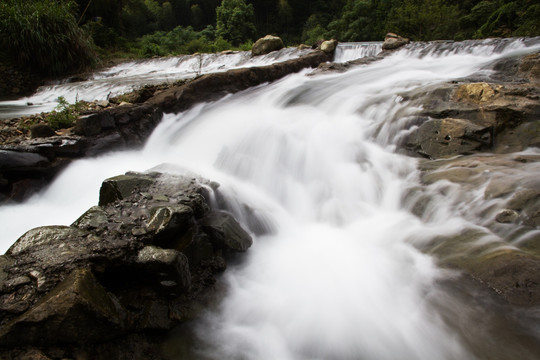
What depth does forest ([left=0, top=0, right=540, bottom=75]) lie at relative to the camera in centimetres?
1024

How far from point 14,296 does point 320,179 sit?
11.1 ft

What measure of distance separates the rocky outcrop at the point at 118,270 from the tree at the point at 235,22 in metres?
31.9

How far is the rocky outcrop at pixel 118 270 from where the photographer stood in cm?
156

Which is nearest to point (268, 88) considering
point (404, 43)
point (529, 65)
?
point (529, 65)

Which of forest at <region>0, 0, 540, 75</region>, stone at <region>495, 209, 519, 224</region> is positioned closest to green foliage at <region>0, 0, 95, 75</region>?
forest at <region>0, 0, 540, 75</region>

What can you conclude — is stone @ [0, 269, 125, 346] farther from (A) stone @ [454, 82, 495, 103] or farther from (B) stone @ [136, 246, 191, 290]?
(A) stone @ [454, 82, 495, 103]

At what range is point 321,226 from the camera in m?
3.53

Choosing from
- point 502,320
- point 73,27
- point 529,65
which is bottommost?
point 502,320

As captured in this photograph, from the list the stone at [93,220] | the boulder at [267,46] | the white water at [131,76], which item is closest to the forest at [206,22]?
the white water at [131,76]

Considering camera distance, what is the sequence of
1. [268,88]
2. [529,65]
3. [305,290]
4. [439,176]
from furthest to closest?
1. [268,88]
2. [529,65]
3. [439,176]
4. [305,290]

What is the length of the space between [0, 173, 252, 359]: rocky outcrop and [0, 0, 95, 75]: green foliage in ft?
36.0

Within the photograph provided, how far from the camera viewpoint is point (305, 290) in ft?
8.47

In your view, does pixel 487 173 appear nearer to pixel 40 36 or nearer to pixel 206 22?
pixel 40 36

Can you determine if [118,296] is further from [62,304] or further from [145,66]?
[145,66]
